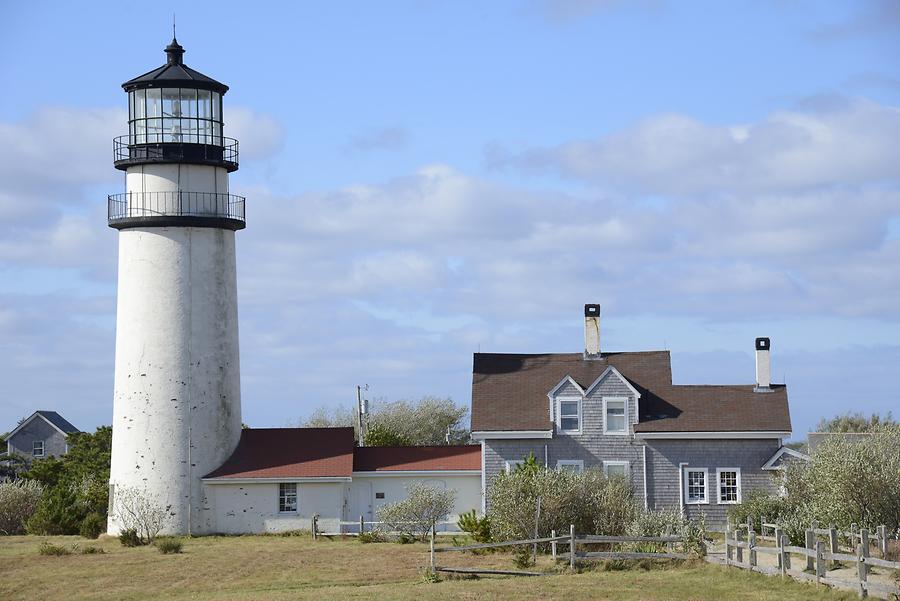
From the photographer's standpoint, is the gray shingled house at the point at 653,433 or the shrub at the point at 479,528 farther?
the gray shingled house at the point at 653,433

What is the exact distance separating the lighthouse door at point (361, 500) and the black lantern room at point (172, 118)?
10133 mm

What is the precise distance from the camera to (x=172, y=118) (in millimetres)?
38844

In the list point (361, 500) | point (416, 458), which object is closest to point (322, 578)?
point (361, 500)

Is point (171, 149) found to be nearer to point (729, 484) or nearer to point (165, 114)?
point (165, 114)

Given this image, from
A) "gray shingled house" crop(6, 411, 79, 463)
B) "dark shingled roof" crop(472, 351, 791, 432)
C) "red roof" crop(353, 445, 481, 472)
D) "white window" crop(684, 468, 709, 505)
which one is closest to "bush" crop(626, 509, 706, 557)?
"white window" crop(684, 468, 709, 505)

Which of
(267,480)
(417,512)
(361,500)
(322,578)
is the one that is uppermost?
(267,480)

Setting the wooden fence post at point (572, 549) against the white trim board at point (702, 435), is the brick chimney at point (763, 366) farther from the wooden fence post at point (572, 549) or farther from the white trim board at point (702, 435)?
the wooden fence post at point (572, 549)

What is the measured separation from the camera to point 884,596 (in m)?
→ 21.4

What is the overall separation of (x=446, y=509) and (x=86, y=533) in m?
10.6

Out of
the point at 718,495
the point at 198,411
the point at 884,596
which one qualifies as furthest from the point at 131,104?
the point at 884,596

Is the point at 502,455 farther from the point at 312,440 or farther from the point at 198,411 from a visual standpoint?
the point at 198,411

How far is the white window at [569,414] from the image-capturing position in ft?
132

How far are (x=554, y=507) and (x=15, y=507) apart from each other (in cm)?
2011

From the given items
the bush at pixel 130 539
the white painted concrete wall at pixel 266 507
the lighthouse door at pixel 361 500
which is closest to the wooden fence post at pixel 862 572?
the white painted concrete wall at pixel 266 507
